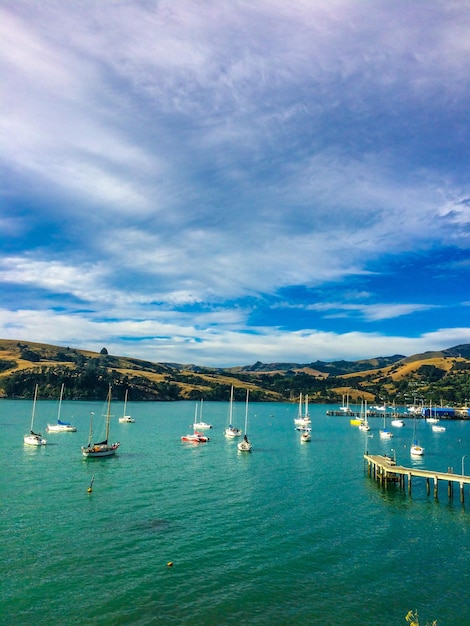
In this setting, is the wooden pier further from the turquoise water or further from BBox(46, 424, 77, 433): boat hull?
BBox(46, 424, 77, 433): boat hull

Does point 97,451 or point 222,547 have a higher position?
Result: point 97,451

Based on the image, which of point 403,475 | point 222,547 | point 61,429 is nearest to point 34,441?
point 61,429

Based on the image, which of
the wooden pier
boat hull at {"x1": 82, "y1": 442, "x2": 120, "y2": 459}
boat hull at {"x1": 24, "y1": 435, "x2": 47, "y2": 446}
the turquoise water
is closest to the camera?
the turquoise water

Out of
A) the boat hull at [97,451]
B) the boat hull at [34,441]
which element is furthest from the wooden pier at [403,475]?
the boat hull at [34,441]

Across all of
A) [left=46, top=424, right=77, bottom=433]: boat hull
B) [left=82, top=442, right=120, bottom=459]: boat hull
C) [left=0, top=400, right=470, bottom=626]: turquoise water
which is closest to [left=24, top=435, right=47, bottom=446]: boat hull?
[left=82, top=442, right=120, bottom=459]: boat hull

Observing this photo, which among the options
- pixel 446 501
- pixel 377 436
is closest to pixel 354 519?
pixel 446 501

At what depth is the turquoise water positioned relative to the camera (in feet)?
111

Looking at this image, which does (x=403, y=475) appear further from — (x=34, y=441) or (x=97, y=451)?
(x=34, y=441)

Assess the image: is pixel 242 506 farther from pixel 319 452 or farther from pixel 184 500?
pixel 319 452

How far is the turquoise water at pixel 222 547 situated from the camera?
3391cm

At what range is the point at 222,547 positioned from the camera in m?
45.1

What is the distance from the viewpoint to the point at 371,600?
35906mm

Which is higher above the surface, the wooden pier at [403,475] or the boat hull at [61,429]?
the wooden pier at [403,475]

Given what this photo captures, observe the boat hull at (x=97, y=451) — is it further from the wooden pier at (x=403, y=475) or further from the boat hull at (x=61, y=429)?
the boat hull at (x=61, y=429)
